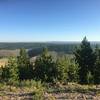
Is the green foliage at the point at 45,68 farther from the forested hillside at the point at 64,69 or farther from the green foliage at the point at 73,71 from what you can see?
the green foliage at the point at 73,71

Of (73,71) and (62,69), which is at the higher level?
(62,69)

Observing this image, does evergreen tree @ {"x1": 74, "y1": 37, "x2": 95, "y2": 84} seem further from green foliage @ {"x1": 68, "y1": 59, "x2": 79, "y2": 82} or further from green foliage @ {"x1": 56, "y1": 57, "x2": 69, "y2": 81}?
green foliage @ {"x1": 56, "y1": 57, "x2": 69, "y2": 81}

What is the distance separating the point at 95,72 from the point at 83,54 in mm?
4784

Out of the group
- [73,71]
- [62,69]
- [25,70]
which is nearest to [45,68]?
[62,69]

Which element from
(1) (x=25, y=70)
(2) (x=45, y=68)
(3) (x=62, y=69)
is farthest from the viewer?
(1) (x=25, y=70)

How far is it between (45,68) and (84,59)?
8889mm

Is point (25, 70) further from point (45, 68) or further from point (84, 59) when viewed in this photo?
point (84, 59)

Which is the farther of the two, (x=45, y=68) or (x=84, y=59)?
(x=45, y=68)

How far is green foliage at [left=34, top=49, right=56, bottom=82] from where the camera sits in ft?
165

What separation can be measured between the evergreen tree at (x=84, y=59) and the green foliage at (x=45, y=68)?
5845 millimetres

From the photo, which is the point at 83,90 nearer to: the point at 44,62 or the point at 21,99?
the point at 21,99

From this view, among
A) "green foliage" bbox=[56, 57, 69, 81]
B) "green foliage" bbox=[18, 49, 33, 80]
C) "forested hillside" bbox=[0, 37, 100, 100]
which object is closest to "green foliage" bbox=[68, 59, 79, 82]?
"forested hillside" bbox=[0, 37, 100, 100]

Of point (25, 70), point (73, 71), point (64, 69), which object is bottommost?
point (25, 70)

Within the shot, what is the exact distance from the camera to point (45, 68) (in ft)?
168
